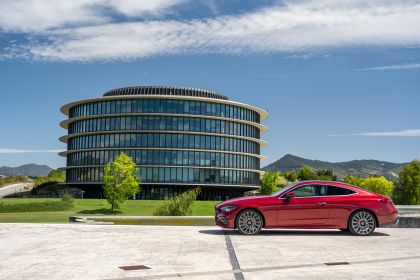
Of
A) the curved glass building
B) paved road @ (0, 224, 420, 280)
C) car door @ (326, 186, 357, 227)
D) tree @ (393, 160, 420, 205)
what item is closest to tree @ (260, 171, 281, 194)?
the curved glass building

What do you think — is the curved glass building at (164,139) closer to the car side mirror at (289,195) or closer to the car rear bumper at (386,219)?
the car side mirror at (289,195)

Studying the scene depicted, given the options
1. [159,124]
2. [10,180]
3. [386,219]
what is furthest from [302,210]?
[10,180]

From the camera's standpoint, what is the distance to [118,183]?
53562mm

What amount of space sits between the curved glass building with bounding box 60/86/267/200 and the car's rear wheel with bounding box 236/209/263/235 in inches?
2477

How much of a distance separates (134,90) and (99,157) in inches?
492

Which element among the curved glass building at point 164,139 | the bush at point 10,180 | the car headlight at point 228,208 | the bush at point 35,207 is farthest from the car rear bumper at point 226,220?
the bush at point 10,180

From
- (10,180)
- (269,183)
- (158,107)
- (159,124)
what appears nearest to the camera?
(269,183)

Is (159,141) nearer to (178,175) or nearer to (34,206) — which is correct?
(178,175)

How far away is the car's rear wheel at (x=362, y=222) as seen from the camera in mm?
13953

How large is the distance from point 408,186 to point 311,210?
71550 mm

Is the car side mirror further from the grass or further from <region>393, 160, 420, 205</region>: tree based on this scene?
<region>393, 160, 420, 205</region>: tree

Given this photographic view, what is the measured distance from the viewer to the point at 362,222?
46.0ft

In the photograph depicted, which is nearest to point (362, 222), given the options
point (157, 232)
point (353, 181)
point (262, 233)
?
point (262, 233)

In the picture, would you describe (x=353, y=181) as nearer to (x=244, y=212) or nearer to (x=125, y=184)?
(x=125, y=184)
